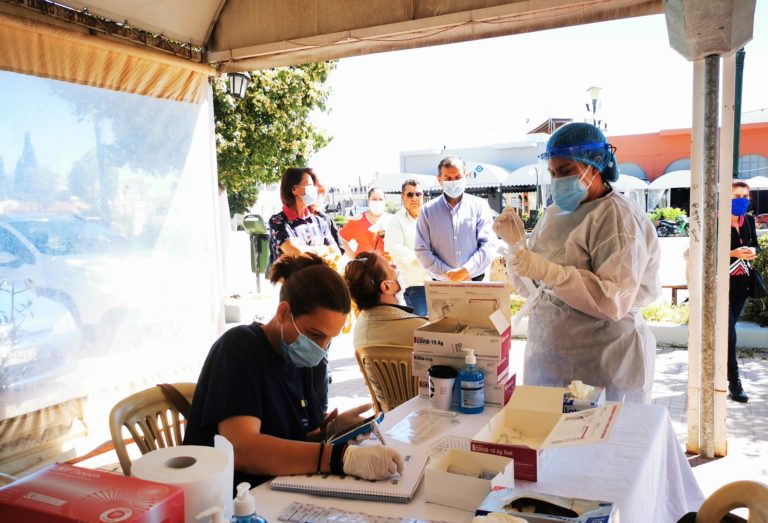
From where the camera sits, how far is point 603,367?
7.24 feet

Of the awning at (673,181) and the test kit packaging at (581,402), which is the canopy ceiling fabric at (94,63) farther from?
the awning at (673,181)

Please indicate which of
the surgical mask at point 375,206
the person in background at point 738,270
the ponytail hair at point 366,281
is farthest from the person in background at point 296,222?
the person in background at point 738,270

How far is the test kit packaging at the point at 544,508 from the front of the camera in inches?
42.8

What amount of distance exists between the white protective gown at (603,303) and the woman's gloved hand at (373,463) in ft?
3.38

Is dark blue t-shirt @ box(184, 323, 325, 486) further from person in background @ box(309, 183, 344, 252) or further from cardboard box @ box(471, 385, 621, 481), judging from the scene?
person in background @ box(309, 183, 344, 252)

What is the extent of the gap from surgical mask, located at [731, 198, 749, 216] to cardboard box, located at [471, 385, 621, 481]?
329cm

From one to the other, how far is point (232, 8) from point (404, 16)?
1.28 meters

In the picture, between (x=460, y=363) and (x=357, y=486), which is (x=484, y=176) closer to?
(x=460, y=363)

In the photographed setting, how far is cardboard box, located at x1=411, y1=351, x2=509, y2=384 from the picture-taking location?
1.99m

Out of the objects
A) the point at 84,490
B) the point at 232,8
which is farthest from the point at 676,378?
the point at 84,490

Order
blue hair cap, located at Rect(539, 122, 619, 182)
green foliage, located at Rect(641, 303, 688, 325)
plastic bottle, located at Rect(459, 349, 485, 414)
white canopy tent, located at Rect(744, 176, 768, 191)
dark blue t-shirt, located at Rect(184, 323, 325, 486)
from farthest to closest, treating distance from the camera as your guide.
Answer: white canopy tent, located at Rect(744, 176, 768, 191) → green foliage, located at Rect(641, 303, 688, 325) → blue hair cap, located at Rect(539, 122, 619, 182) → plastic bottle, located at Rect(459, 349, 485, 414) → dark blue t-shirt, located at Rect(184, 323, 325, 486)

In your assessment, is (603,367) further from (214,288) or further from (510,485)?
(214,288)

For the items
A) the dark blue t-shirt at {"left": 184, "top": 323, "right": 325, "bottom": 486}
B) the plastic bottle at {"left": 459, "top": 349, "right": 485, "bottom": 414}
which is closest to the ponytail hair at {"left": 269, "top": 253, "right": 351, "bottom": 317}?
the dark blue t-shirt at {"left": 184, "top": 323, "right": 325, "bottom": 486}

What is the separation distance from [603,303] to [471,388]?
0.61m
